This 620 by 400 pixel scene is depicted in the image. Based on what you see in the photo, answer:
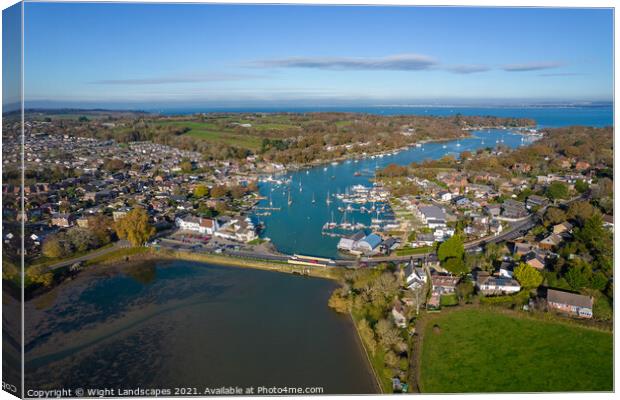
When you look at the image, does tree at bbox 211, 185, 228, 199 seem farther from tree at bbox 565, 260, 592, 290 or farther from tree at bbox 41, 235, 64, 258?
tree at bbox 565, 260, 592, 290

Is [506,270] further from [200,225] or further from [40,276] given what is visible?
[40,276]

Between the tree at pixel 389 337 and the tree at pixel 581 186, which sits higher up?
the tree at pixel 581 186

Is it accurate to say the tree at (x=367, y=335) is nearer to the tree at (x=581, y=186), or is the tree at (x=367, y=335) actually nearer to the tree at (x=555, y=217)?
the tree at (x=555, y=217)

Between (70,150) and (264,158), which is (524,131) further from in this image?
(70,150)

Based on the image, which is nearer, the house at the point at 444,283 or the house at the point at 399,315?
the house at the point at 399,315

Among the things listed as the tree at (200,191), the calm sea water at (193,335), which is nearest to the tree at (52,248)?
the calm sea water at (193,335)

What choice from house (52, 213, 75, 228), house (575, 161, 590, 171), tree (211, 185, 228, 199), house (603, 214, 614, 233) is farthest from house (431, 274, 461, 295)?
tree (211, 185, 228, 199)

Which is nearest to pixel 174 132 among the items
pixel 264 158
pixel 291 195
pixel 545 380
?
pixel 264 158

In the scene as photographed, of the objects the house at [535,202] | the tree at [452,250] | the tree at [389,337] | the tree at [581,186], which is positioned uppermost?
the tree at [581,186]
